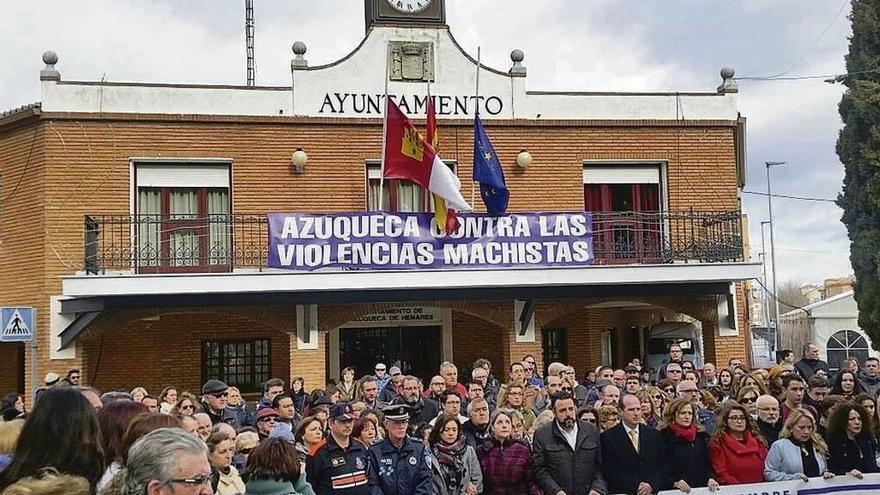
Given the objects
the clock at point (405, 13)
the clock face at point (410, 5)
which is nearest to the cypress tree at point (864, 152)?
the clock at point (405, 13)

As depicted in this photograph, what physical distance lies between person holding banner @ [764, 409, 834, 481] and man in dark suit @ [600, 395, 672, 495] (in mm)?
955

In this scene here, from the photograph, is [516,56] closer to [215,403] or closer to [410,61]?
[410,61]

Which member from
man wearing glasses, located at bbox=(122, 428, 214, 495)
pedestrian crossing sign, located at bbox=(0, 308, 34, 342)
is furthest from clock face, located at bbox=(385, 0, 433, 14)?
man wearing glasses, located at bbox=(122, 428, 214, 495)

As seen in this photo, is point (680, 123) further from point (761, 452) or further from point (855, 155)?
point (761, 452)

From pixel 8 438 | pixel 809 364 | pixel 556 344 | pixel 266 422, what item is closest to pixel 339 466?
pixel 266 422

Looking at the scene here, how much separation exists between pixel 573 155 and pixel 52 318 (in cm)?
998

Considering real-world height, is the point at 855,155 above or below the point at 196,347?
above

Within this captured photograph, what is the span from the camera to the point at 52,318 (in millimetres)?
15586

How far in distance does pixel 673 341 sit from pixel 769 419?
32.7ft

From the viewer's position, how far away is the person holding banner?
801 cm

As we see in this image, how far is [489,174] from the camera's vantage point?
1582 cm

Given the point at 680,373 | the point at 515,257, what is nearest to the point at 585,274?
the point at 515,257

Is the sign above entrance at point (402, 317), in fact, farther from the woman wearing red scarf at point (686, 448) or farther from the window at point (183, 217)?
the woman wearing red scarf at point (686, 448)

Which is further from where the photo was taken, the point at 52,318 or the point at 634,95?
the point at 634,95
